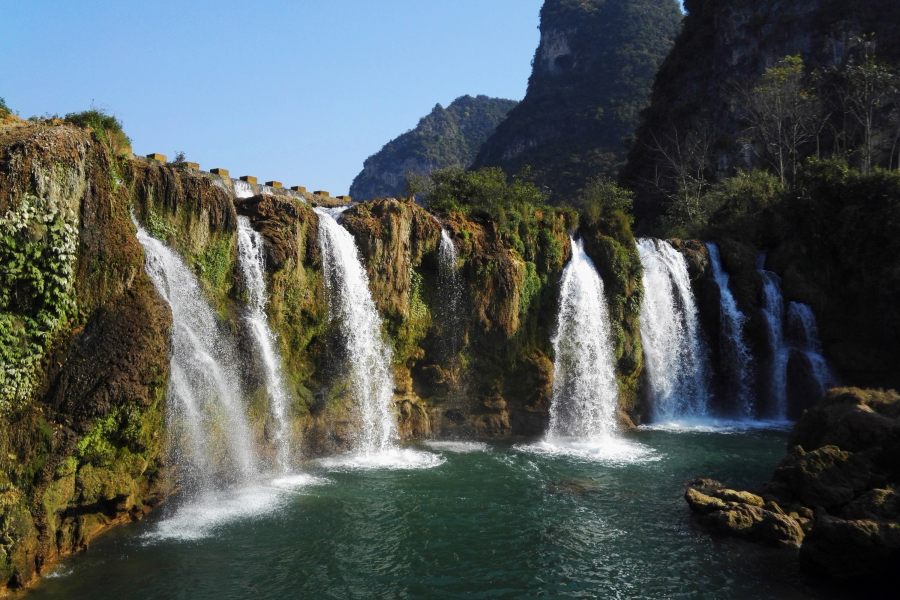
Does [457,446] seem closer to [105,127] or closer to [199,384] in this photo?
[199,384]

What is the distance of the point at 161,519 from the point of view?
43.6ft

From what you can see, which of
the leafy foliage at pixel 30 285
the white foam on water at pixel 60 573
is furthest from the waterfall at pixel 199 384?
the white foam on water at pixel 60 573

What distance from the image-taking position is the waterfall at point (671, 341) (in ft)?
85.7

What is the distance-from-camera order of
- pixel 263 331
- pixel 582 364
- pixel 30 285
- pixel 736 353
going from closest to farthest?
pixel 30 285 → pixel 263 331 → pixel 582 364 → pixel 736 353

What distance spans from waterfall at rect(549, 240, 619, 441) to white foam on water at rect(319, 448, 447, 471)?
18.5 feet

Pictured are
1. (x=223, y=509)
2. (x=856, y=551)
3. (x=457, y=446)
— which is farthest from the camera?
(x=457, y=446)

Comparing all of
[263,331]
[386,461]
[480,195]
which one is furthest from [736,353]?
[263,331]

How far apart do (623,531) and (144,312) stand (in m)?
10.5

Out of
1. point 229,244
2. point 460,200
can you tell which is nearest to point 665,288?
point 460,200

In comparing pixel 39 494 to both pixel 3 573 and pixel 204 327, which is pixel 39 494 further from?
pixel 204 327

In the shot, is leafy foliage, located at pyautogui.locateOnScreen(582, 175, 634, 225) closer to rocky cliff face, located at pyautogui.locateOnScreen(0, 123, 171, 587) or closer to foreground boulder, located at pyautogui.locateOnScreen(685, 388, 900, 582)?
foreground boulder, located at pyautogui.locateOnScreen(685, 388, 900, 582)

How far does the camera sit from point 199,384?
1434cm

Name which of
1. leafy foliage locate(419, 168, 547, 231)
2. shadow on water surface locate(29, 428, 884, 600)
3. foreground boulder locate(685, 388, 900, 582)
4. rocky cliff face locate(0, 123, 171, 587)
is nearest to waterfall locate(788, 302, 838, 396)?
foreground boulder locate(685, 388, 900, 582)

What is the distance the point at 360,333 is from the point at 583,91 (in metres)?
78.5
